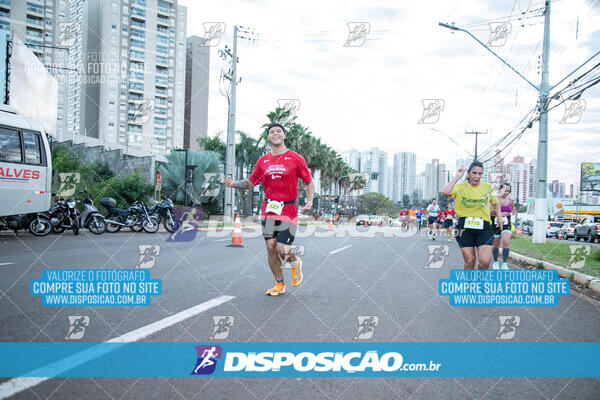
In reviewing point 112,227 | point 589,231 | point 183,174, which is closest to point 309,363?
point 112,227

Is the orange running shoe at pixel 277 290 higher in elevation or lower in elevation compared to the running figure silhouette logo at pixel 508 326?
higher

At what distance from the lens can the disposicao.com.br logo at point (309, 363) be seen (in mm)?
2992

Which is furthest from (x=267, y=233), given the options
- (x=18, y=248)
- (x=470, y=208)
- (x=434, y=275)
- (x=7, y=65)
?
(x=7, y=65)

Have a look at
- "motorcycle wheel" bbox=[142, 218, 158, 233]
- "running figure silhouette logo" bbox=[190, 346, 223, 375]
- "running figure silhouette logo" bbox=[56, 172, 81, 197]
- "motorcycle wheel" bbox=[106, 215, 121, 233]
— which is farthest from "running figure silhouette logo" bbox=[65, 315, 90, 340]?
"running figure silhouette logo" bbox=[56, 172, 81, 197]

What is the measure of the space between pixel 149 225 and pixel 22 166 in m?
4.99

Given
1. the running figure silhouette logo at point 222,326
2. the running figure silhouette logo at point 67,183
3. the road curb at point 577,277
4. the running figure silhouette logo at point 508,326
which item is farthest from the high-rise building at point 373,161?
the running figure silhouette logo at point 222,326

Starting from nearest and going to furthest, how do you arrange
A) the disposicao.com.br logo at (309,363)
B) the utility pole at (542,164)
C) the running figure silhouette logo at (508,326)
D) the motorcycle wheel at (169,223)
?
the disposicao.com.br logo at (309,363) < the running figure silhouette logo at (508,326) < the utility pole at (542,164) < the motorcycle wheel at (169,223)

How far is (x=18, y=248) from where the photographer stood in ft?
32.3

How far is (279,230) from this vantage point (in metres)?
5.27

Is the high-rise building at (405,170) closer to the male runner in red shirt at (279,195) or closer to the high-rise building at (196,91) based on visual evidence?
the high-rise building at (196,91)

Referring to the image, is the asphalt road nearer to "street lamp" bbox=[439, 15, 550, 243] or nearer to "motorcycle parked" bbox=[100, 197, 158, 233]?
"motorcycle parked" bbox=[100, 197, 158, 233]

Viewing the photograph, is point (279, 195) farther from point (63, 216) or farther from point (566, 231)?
point (566, 231)

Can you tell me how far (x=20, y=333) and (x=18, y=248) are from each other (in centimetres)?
752

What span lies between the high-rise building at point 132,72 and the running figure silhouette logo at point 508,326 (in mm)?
83066
